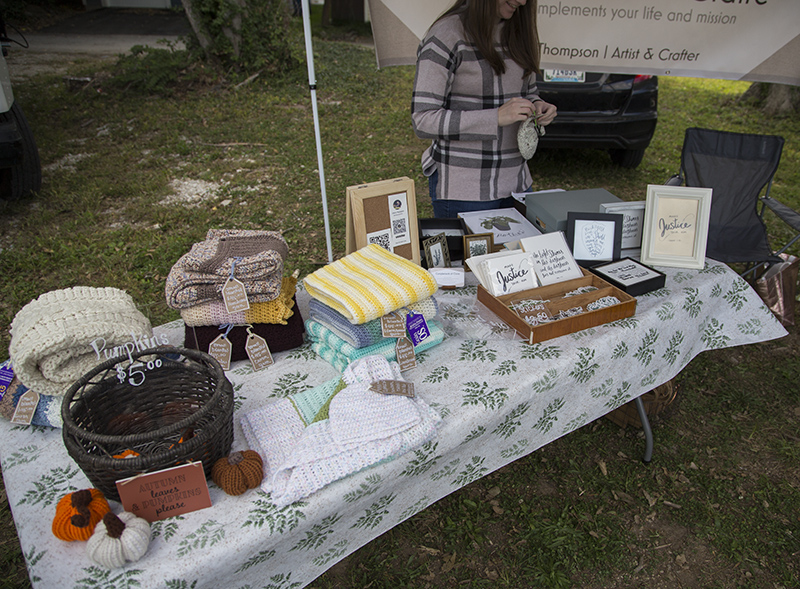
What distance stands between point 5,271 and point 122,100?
4510 millimetres

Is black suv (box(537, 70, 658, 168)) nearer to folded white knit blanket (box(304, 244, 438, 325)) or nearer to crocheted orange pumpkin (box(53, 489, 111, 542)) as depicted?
folded white knit blanket (box(304, 244, 438, 325))

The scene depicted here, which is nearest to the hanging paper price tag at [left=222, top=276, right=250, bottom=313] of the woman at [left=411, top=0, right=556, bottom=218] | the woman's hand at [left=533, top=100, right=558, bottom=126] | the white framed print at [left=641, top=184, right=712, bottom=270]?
the woman at [left=411, top=0, right=556, bottom=218]

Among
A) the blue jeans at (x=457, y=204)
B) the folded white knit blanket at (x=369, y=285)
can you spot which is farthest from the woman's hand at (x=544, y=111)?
the folded white knit blanket at (x=369, y=285)

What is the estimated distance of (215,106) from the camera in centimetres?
712

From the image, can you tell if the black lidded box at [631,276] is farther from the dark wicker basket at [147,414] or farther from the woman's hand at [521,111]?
the dark wicker basket at [147,414]

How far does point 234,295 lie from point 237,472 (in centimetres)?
52

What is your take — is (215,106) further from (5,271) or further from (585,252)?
(585,252)

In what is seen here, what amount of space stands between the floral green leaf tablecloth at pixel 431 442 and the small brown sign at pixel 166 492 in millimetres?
26

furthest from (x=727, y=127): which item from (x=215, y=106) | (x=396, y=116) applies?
(x=215, y=106)

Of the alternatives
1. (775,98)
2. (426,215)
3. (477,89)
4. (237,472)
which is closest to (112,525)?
(237,472)

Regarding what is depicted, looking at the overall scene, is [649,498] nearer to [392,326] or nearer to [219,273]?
[392,326]

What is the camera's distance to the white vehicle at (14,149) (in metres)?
3.74

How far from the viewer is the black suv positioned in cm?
457

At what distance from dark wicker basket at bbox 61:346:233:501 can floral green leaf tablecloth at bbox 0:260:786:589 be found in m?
0.13
